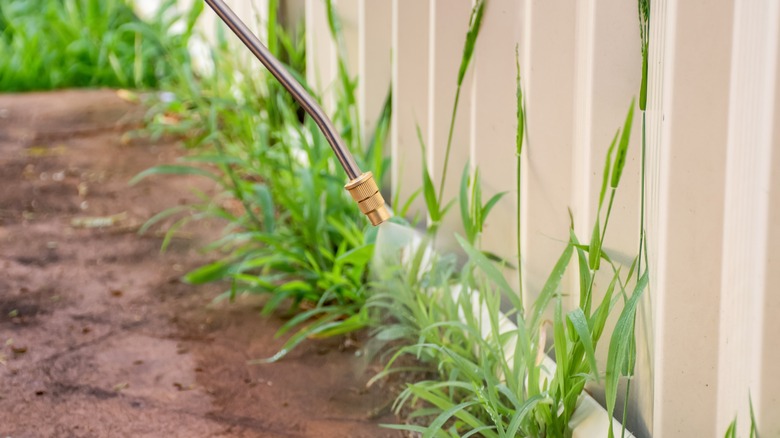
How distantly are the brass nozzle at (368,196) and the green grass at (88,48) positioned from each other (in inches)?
126

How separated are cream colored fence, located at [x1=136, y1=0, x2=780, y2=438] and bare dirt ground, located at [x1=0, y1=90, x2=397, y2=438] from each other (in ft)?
1.61

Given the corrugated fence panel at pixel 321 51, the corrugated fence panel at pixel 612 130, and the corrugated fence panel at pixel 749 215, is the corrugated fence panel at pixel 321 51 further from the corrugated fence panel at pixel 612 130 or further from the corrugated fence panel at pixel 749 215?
the corrugated fence panel at pixel 749 215

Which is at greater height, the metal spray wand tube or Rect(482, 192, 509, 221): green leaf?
the metal spray wand tube

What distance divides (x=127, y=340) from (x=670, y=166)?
1.42 metres

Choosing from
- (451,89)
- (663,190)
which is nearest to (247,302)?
(451,89)

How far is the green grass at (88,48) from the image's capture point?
4516 mm

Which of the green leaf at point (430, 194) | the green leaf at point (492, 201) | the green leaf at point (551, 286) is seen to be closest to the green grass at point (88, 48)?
the green leaf at point (430, 194)

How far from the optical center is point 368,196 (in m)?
1.23

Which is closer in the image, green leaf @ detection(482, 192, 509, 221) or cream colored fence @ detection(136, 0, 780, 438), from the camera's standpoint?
cream colored fence @ detection(136, 0, 780, 438)

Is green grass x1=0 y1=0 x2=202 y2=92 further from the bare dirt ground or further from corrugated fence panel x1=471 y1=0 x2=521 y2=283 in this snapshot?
corrugated fence panel x1=471 y1=0 x2=521 y2=283

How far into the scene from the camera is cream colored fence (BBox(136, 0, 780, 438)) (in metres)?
1.16

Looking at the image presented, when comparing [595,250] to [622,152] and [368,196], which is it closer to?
[622,152]

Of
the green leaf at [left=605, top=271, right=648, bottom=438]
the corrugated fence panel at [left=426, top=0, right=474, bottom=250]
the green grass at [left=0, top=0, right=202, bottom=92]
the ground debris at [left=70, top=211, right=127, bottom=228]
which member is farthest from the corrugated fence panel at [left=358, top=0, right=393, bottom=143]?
the green grass at [left=0, top=0, right=202, bottom=92]

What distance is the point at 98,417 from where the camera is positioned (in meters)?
1.90
